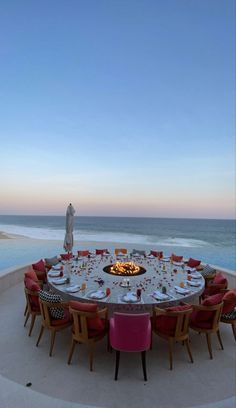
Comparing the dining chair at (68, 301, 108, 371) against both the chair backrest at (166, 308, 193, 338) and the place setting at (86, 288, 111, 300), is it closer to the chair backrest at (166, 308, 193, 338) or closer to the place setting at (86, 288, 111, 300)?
the place setting at (86, 288, 111, 300)

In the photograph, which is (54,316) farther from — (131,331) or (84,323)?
(131,331)

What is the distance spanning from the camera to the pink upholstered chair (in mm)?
2730

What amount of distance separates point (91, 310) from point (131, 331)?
0.59 metres

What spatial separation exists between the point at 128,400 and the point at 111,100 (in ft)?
38.6

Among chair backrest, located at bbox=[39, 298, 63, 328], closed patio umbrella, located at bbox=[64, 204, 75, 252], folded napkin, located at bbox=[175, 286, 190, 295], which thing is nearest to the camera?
chair backrest, located at bbox=[39, 298, 63, 328]

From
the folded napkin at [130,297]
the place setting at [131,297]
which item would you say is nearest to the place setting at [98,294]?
the place setting at [131,297]

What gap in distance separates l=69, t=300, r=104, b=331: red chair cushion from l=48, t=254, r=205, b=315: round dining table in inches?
13.4

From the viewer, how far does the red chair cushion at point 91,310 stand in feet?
9.64

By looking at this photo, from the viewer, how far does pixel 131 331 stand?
2758 millimetres

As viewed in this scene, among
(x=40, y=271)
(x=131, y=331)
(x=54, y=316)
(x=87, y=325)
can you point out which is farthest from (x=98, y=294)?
(x=40, y=271)

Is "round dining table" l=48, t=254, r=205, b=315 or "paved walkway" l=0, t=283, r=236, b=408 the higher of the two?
"round dining table" l=48, t=254, r=205, b=315

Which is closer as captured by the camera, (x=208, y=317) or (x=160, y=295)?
(x=208, y=317)

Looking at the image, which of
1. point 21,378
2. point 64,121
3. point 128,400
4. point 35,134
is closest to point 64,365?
point 21,378

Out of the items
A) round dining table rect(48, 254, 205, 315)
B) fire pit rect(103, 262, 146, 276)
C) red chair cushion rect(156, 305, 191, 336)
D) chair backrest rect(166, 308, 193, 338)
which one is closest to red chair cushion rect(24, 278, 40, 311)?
round dining table rect(48, 254, 205, 315)
